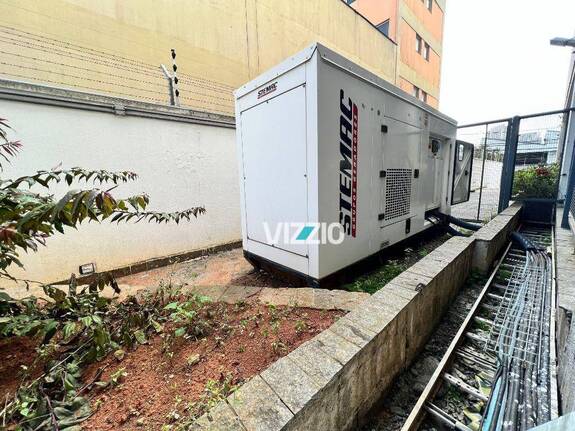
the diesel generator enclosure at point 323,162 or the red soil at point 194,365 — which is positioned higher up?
the diesel generator enclosure at point 323,162

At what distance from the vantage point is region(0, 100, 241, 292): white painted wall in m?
3.22

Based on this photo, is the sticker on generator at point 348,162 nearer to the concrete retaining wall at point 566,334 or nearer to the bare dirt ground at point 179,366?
the bare dirt ground at point 179,366

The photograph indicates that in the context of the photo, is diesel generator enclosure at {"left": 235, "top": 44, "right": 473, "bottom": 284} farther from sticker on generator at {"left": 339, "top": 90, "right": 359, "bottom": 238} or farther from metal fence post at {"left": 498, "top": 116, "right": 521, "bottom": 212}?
metal fence post at {"left": 498, "top": 116, "right": 521, "bottom": 212}

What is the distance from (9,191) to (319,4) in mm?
10692

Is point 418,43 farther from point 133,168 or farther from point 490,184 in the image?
point 133,168

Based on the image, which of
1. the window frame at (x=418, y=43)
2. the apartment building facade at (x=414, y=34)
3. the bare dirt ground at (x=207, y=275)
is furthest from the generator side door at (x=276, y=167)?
the window frame at (x=418, y=43)

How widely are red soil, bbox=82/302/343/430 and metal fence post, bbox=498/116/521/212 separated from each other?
6.82 metres

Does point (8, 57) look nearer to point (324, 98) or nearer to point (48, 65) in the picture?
point (48, 65)

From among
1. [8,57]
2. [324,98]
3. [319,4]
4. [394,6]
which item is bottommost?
[324,98]

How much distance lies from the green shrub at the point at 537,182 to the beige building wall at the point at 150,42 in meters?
7.55

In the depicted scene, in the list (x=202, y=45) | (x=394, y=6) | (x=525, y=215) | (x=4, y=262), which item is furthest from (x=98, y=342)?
(x=394, y=6)

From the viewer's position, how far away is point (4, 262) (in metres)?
1.30

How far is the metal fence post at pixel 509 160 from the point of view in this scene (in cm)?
577

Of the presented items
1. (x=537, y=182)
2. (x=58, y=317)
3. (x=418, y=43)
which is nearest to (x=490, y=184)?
(x=537, y=182)
